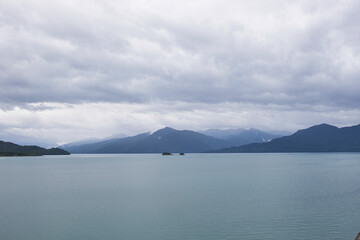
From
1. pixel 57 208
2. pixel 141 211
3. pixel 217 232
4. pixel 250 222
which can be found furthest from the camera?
pixel 57 208

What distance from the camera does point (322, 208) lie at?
53.7 m

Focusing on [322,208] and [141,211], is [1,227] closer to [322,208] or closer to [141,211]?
[141,211]

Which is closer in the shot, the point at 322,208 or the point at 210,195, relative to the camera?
the point at 322,208

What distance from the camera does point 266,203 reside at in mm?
58812

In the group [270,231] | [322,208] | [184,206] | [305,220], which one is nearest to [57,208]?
[184,206]

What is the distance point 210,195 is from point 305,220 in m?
27.5

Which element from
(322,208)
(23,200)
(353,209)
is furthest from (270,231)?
(23,200)

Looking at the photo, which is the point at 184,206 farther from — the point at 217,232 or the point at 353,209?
the point at 353,209

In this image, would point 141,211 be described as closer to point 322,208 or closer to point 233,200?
point 233,200

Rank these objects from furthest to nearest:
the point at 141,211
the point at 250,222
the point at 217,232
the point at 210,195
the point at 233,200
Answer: the point at 210,195 → the point at 233,200 → the point at 141,211 → the point at 250,222 → the point at 217,232

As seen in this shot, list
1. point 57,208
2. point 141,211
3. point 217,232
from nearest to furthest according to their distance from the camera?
point 217,232 < point 141,211 < point 57,208

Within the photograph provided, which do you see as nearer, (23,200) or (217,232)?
(217,232)

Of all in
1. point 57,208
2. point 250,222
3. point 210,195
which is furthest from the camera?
point 210,195

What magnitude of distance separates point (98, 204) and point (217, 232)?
29.0 meters
